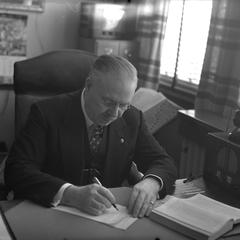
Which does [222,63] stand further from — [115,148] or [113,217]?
[113,217]

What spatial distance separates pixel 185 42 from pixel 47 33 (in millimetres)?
1162

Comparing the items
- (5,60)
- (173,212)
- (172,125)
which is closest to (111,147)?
(173,212)

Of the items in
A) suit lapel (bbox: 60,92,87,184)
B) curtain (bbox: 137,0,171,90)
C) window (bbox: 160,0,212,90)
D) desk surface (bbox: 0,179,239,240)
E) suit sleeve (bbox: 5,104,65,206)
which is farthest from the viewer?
curtain (bbox: 137,0,171,90)

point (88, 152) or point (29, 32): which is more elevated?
point (29, 32)

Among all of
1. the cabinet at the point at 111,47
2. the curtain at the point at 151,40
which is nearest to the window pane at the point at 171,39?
the curtain at the point at 151,40

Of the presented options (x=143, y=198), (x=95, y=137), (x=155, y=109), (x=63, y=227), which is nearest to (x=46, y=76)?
(x=95, y=137)

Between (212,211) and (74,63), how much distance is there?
1128mm

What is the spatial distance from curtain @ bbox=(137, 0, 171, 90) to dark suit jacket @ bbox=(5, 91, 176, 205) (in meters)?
1.59

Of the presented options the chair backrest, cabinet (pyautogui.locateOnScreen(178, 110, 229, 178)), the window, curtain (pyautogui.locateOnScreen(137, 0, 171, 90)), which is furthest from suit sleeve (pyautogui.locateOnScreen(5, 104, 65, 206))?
curtain (pyautogui.locateOnScreen(137, 0, 171, 90))

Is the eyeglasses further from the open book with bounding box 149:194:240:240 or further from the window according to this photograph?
the window

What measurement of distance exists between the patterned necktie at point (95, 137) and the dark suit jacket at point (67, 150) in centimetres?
4

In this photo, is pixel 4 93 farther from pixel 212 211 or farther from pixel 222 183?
pixel 212 211

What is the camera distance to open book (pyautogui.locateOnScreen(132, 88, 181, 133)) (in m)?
2.75

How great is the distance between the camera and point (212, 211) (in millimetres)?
1370
